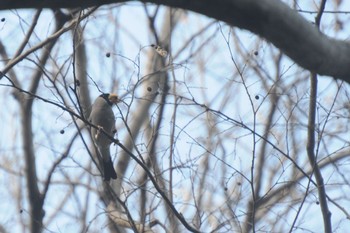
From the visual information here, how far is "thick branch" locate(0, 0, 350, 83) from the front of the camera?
1203mm

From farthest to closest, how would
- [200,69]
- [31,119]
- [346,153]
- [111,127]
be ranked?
[200,69]
[111,127]
[31,119]
[346,153]

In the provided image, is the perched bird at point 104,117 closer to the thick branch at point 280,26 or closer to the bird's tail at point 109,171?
the bird's tail at point 109,171

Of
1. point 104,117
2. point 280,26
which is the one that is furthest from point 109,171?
point 280,26

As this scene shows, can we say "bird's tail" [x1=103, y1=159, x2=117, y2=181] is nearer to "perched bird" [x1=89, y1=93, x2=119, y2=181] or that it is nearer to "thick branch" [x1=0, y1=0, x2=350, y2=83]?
"perched bird" [x1=89, y1=93, x2=119, y2=181]

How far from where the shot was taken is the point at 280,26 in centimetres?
125

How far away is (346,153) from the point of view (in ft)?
17.7

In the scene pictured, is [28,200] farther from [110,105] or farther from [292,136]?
[292,136]

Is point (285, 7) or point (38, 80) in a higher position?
point (38, 80)

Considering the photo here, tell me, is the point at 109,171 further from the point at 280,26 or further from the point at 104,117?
the point at 280,26

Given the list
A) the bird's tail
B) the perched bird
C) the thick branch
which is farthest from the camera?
the perched bird

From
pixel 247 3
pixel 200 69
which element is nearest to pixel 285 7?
pixel 247 3

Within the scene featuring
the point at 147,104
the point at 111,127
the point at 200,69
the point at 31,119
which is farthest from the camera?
the point at 200,69

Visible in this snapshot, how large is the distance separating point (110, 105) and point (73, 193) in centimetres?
98

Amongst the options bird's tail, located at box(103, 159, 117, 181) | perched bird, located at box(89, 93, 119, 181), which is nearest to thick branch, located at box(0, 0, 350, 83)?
bird's tail, located at box(103, 159, 117, 181)
